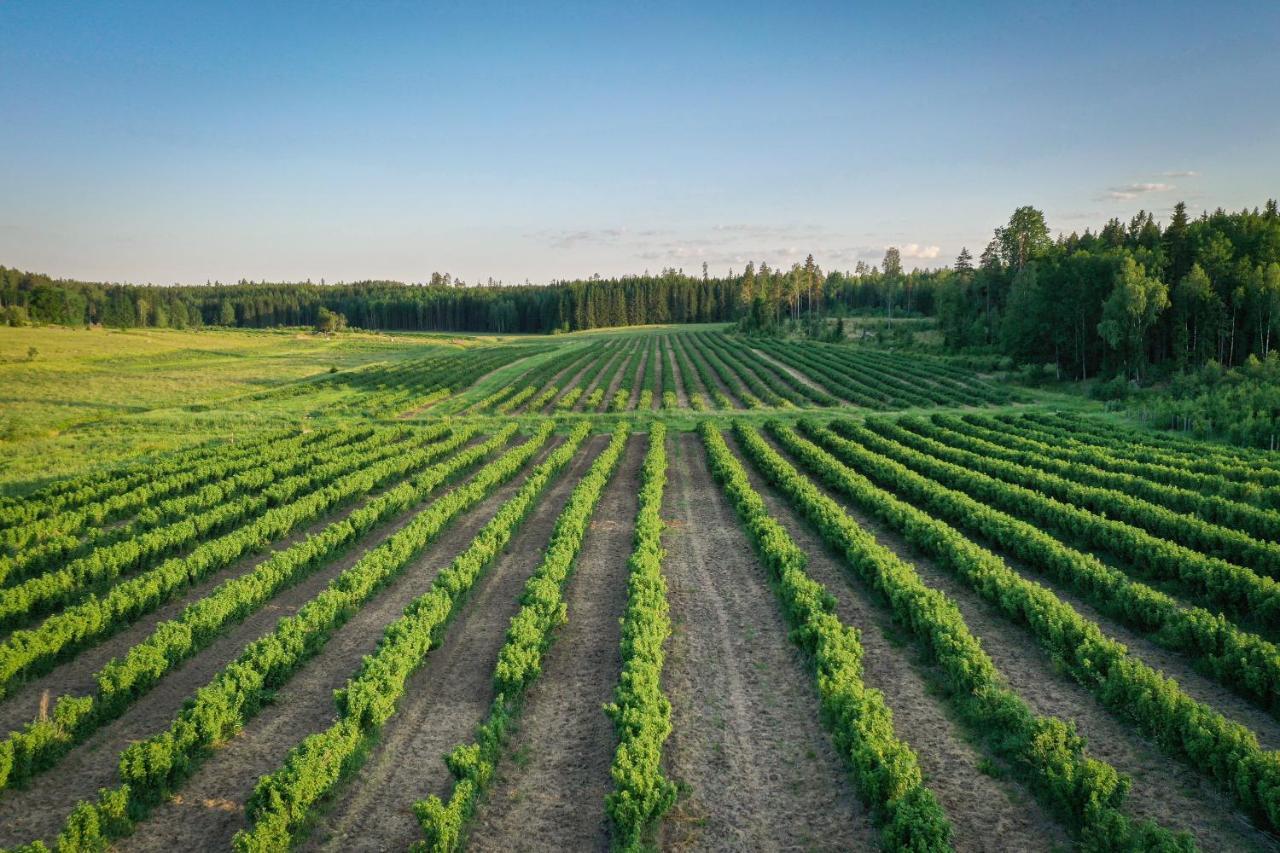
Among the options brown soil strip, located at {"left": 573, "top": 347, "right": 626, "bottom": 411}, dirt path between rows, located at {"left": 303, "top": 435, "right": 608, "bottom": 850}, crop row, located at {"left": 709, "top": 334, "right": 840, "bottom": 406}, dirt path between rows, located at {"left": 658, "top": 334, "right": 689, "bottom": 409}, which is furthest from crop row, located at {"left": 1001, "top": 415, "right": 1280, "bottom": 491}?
brown soil strip, located at {"left": 573, "top": 347, "right": 626, "bottom": 411}

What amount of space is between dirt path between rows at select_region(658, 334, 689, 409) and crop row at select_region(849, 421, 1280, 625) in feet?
87.5

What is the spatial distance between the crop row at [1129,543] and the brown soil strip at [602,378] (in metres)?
28.7

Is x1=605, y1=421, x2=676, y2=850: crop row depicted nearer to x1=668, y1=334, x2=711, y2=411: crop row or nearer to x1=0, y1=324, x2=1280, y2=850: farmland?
x1=0, y1=324, x2=1280, y2=850: farmland

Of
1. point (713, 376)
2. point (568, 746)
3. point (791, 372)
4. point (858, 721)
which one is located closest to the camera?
point (858, 721)

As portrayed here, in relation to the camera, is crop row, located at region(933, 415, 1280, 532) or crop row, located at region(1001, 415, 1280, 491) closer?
crop row, located at region(933, 415, 1280, 532)

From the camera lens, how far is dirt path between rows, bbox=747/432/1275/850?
32.4ft

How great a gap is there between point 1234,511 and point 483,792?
24.4 metres

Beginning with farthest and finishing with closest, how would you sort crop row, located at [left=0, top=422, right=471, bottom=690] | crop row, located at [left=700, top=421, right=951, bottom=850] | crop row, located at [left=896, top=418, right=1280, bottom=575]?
crop row, located at [left=896, top=418, right=1280, bottom=575] < crop row, located at [left=0, top=422, right=471, bottom=690] < crop row, located at [left=700, top=421, right=951, bottom=850]

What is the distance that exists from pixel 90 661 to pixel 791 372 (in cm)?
6664

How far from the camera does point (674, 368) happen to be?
263 feet

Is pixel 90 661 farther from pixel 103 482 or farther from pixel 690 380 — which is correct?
pixel 690 380

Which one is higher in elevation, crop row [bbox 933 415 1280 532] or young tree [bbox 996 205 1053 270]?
young tree [bbox 996 205 1053 270]

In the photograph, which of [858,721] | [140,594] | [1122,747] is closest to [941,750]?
[858,721]

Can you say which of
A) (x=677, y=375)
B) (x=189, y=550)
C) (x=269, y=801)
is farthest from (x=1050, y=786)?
(x=677, y=375)
